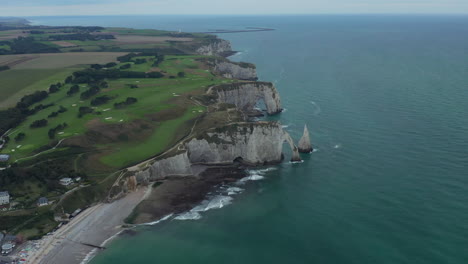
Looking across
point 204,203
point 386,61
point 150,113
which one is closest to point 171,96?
point 150,113

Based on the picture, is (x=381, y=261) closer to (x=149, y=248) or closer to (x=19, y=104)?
(x=149, y=248)

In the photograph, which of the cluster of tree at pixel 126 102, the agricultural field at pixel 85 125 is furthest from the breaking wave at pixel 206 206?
the cluster of tree at pixel 126 102

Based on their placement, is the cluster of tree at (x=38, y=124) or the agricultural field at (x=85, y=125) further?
the cluster of tree at (x=38, y=124)

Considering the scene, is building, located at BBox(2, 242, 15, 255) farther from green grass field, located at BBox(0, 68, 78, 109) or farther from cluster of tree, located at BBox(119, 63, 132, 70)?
cluster of tree, located at BBox(119, 63, 132, 70)

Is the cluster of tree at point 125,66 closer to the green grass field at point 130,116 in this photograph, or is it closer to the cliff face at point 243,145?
the green grass field at point 130,116

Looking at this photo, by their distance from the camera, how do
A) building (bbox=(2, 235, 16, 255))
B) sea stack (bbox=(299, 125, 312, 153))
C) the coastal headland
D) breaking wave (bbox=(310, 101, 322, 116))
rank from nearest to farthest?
building (bbox=(2, 235, 16, 255)) < the coastal headland < sea stack (bbox=(299, 125, 312, 153)) < breaking wave (bbox=(310, 101, 322, 116))

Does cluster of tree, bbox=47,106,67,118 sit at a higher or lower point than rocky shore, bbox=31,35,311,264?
higher

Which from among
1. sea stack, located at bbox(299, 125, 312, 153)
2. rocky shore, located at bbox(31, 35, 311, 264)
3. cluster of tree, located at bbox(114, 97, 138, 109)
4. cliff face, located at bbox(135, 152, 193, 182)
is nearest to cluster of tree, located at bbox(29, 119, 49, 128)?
cluster of tree, located at bbox(114, 97, 138, 109)
